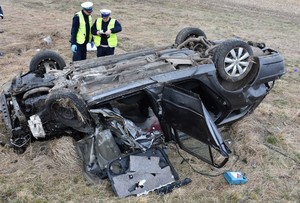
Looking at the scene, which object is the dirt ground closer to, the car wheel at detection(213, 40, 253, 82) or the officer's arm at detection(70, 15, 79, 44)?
the car wheel at detection(213, 40, 253, 82)

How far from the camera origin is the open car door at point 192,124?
138 inches

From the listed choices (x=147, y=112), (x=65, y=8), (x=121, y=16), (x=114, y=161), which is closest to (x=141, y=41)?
(x=121, y=16)

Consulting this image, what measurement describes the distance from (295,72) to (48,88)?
6.15m

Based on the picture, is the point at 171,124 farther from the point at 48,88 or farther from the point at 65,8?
the point at 65,8

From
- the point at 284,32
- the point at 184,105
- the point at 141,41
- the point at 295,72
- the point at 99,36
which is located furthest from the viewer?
the point at 284,32

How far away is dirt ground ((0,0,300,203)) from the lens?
3.85 meters

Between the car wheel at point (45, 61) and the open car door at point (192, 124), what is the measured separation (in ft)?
7.05

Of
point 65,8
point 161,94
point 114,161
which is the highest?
point 161,94

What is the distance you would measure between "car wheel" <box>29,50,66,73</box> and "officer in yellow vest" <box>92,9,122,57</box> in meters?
1.43

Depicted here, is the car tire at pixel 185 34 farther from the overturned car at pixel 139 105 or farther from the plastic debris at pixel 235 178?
the plastic debris at pixel 235 178

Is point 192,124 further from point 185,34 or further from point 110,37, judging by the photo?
point 110,37

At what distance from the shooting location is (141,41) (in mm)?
10047

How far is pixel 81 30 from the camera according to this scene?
6.55m

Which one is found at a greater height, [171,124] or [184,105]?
[184,105]
